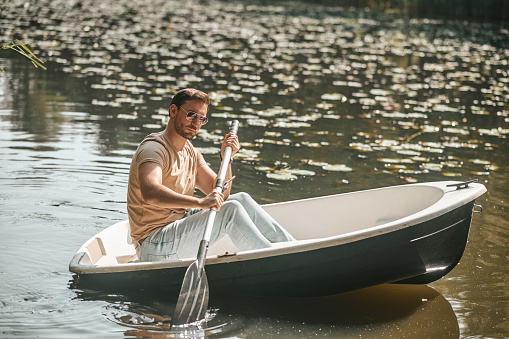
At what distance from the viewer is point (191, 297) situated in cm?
371

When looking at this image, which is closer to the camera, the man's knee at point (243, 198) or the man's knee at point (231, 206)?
the man's knee at point (231, 206)

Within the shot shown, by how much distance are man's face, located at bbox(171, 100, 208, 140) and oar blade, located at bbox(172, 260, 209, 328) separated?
723 mm

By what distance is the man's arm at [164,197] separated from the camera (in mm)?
3799

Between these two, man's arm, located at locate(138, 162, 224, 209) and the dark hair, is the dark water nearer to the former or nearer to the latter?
man's arm, located at locate(138, 162, 224, 209)

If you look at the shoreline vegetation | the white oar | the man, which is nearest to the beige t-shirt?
the man

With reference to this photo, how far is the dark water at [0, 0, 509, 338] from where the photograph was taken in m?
3.97

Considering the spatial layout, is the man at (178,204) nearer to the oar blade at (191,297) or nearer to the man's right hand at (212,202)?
the man's right hand at (212,202)

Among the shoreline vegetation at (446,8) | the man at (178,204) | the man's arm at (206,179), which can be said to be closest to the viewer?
the man at (178,204)

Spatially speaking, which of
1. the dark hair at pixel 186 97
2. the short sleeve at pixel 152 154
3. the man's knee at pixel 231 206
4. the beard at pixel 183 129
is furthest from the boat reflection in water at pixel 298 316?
the dark hair at pixel 186 97

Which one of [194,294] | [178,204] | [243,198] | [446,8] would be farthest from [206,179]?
[446,8]

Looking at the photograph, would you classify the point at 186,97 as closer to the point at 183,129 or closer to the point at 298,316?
the point at 183,129

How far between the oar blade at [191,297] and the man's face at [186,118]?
2.37 ft

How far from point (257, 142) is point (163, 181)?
12.3ft

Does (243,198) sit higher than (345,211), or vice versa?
(243,198)
